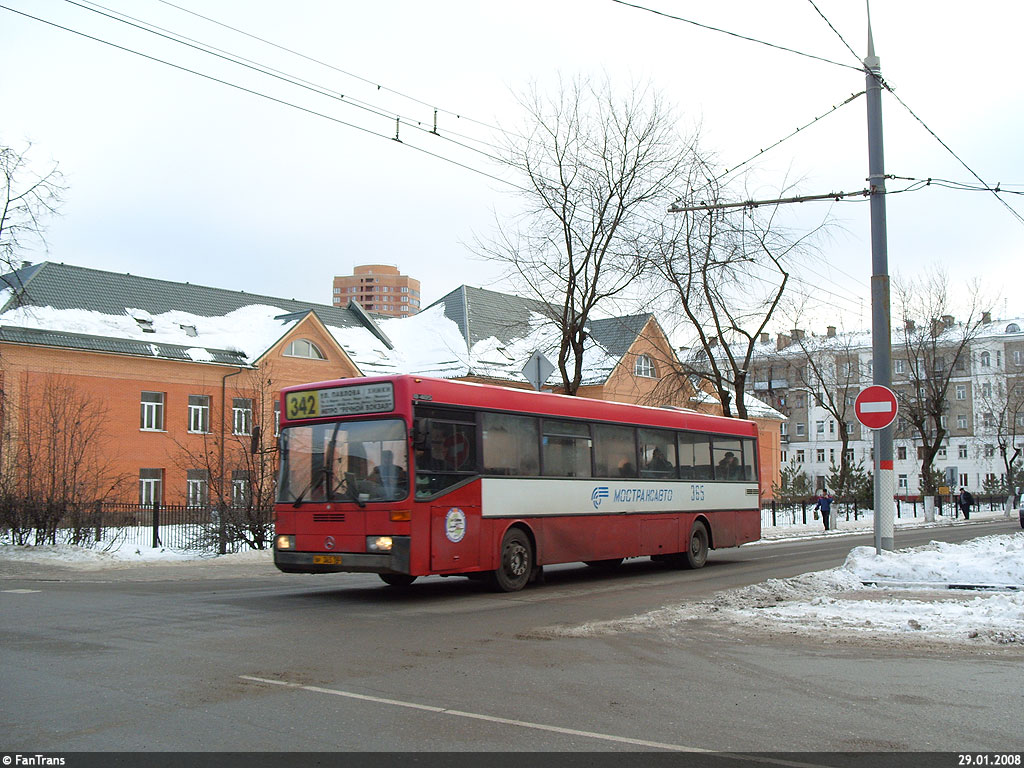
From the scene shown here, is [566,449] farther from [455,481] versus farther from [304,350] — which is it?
[304,350]

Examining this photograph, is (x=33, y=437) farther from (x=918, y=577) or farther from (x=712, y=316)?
(x=918, y=577)

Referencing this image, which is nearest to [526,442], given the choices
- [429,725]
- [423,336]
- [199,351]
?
[429,725]

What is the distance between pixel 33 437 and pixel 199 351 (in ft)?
59.1

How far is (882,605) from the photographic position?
1130 cm

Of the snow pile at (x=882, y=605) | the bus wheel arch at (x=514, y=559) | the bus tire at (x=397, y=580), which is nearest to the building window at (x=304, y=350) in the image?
the bus tire at (x=397, y=580)

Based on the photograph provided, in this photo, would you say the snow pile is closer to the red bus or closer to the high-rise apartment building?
the red bus

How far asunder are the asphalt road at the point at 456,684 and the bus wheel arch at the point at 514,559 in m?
1.65

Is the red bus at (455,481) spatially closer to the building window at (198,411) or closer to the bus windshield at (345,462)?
the bus windshield at (345,462)

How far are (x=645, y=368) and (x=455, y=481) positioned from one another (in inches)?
1810

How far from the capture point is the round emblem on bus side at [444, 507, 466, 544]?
13.1 meters

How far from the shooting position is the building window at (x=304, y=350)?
47.2 m

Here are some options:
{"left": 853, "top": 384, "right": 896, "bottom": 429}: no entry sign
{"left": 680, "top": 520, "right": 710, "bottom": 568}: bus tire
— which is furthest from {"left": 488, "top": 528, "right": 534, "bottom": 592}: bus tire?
{"left": 853, "top": 384, "right": 896, "bottom": 429}: no entry sign

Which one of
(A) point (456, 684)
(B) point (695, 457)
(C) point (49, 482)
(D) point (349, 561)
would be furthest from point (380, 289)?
(A) point (456, 684)

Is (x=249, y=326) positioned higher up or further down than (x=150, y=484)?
higher up
